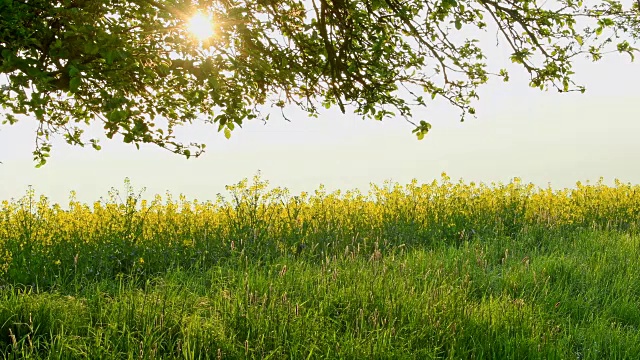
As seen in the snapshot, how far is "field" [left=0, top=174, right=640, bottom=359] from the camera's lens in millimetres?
4059

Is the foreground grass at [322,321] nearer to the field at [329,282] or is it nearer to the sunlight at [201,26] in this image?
the field at [329,282]

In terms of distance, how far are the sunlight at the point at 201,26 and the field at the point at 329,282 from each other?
7.55ft

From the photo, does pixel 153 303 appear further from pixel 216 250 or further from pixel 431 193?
pixel 431 193

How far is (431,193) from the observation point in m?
10.8

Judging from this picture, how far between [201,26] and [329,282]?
9.89ft

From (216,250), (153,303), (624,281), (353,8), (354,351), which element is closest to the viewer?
(354,351)

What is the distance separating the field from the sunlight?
7.55ft

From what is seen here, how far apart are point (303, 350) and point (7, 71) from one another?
517cm

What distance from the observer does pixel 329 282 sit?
5348mm

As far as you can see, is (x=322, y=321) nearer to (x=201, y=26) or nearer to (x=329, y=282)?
(x=329, y=282)

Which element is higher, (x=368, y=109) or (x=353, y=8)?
(x=353, y=8)

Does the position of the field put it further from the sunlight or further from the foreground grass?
the sunlight

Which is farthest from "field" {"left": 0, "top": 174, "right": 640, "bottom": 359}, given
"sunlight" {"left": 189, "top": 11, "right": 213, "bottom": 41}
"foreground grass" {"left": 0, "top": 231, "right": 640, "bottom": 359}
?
"sunlight" {"left": 189, "top": 11, "right": 213, "bottom": 41}

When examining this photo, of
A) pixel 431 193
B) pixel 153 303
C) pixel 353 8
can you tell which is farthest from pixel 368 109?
pixel 153 303
